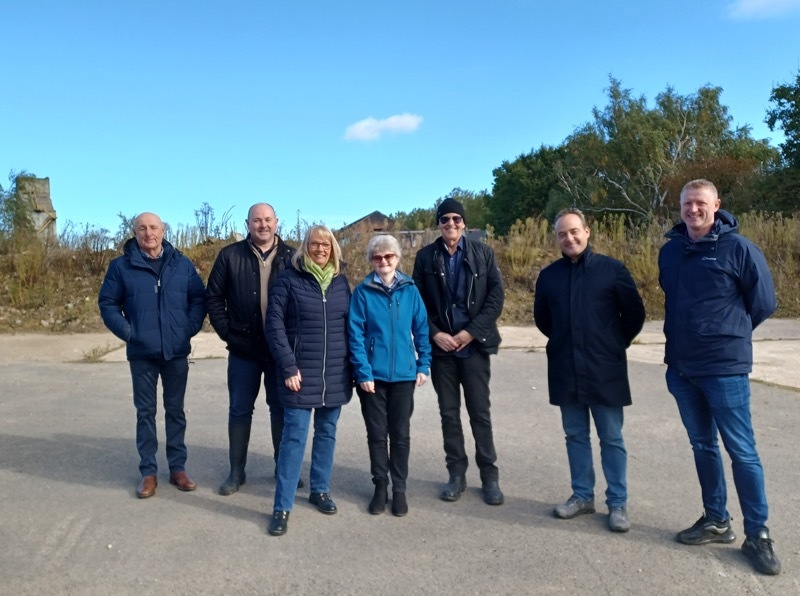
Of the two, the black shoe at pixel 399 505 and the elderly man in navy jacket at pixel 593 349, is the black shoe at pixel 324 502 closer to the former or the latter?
the black shoe at pixel 399 505

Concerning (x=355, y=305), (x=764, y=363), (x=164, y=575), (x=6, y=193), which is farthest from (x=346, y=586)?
(x=6, y=193)

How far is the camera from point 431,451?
231 inches

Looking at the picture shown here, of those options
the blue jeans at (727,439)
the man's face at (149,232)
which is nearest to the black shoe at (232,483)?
the man's face at (149,232)

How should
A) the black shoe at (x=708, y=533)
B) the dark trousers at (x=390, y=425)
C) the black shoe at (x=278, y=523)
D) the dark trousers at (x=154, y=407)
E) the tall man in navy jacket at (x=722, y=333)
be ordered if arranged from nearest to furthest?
1. the tall man in navy jacket at (x=722, y=333)
2. the black shoe at (x=708, y=533)
3. the black shoe at (x=278, y=523)
4. the dark trousers at (x=390, y=425)
5. the dark trousers at (x=154, y=407)

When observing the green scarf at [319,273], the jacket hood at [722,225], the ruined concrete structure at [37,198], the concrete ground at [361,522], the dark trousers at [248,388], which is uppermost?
the ruined concrete structure at [37,198]

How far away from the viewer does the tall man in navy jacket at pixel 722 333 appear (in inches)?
149

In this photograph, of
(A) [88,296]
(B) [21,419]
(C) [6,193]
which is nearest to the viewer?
(B) [21,419]

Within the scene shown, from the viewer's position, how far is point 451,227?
15.7 ft

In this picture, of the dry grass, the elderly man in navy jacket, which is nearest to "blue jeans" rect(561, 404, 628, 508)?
the elderly man in navy jacket

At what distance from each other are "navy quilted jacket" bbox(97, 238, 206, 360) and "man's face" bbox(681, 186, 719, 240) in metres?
3.22

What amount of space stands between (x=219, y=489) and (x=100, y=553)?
1095 millimetres

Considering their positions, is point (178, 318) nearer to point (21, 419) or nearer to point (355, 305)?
point (355, 305)

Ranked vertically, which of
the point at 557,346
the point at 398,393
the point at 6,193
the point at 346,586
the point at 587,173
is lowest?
the point at 346,586

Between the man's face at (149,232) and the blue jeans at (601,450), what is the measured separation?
2898 millimetres
